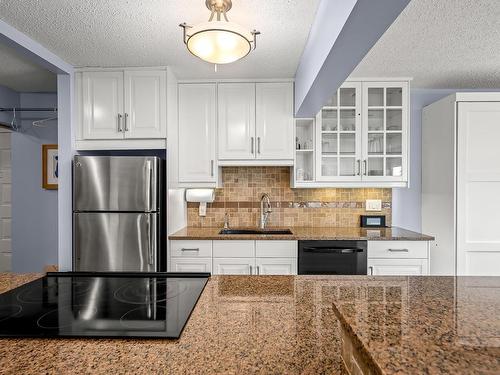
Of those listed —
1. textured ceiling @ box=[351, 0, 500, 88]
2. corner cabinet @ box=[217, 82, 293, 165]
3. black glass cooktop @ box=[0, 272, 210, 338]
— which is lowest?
black glass cooktop @ box=[0, 272, 210, 338]

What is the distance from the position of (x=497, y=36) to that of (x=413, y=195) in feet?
5.12

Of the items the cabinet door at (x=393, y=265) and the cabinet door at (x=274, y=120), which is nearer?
the cabinet door at (x=393, y=265)

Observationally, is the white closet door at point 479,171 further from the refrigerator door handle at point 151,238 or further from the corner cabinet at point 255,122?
the refrigerator door handle at point 151,238

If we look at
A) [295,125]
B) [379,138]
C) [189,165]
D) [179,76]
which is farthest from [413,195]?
→ [179,76]

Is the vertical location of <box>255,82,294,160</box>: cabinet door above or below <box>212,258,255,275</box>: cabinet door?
above

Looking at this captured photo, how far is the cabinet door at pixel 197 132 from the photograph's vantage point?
2941 millimetres

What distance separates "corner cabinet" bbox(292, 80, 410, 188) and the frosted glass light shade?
61.5 inches

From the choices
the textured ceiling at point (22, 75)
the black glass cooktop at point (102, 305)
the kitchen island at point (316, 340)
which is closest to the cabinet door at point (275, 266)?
the black glass cooktop at point (102, 305)

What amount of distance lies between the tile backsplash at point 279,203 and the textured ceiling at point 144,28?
3.61 feet

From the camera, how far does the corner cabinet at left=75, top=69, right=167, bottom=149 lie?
2699mm

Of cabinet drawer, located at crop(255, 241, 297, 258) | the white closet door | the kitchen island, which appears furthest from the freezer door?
the white closet door

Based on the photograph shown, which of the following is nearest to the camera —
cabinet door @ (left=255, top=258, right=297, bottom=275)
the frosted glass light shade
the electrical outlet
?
the frosted glass light shade

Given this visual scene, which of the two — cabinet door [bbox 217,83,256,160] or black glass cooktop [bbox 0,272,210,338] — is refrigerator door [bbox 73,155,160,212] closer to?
cabinet door [bbox 217,83,256,160]

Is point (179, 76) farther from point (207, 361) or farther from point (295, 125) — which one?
point (207, 361)
